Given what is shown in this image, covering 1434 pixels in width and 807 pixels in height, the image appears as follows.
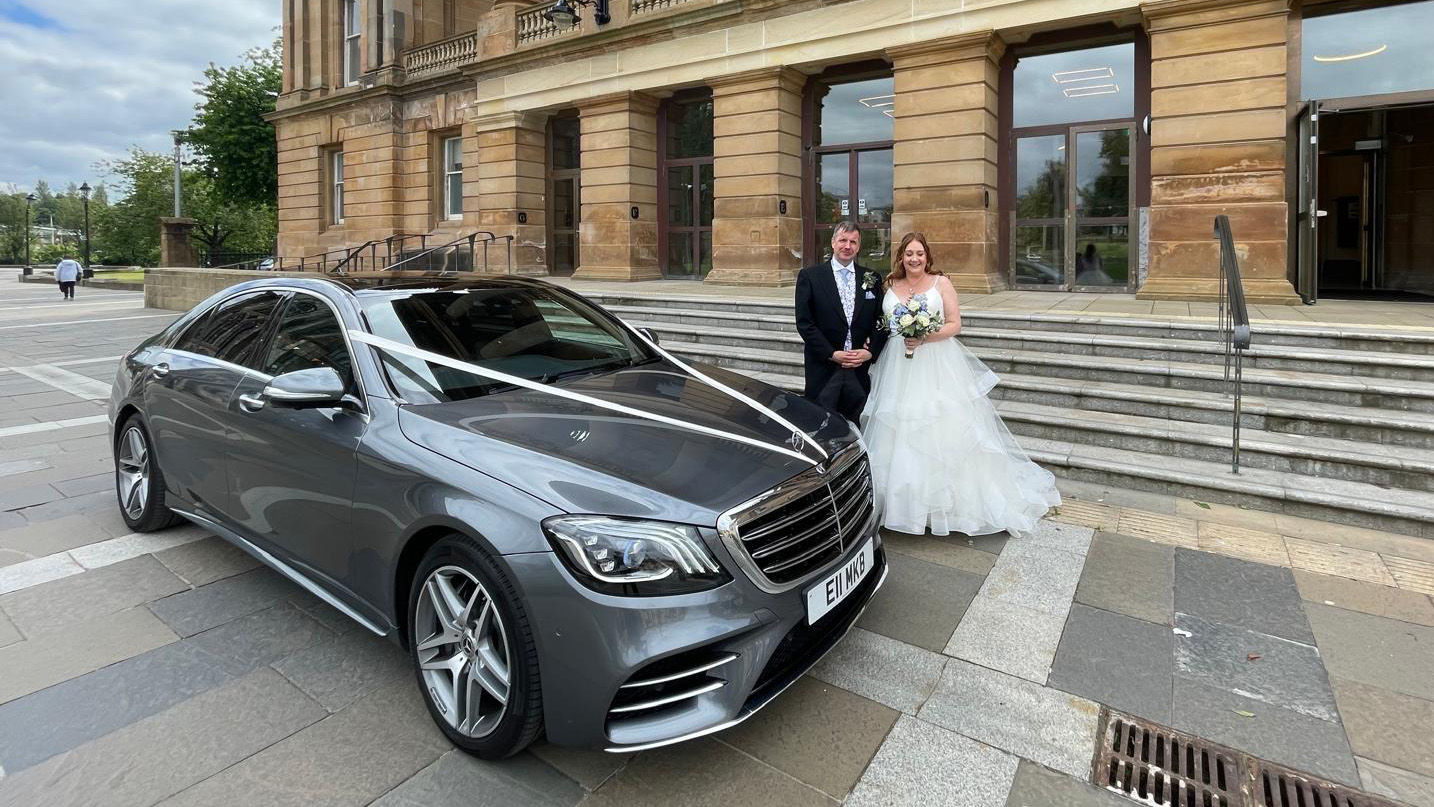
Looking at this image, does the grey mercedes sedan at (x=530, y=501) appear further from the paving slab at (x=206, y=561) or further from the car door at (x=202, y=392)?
the paving slab at (x=206, y=561)

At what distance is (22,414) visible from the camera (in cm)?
851

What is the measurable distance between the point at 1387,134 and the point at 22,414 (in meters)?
20.9

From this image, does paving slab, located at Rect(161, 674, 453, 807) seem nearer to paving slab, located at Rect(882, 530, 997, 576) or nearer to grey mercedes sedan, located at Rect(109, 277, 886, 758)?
grey mercedes sedan, located at Rect(109, 277, 886, 758)

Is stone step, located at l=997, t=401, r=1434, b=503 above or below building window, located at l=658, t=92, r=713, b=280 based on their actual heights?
below

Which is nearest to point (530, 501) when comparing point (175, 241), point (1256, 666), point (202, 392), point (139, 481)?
point (202, 392)

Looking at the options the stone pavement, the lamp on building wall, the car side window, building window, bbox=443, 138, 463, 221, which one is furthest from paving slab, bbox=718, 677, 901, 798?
building window, bbox=443, 138, 463, 221

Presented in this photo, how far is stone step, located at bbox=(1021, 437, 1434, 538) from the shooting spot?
479cm

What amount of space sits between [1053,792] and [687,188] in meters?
15.7

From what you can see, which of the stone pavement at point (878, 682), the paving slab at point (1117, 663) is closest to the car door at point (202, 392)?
the stone pavement at point (878, 682)

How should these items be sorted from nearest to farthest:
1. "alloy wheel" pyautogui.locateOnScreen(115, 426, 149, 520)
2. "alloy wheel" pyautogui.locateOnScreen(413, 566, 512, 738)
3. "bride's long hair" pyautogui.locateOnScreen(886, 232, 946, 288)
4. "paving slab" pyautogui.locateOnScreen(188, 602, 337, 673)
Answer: "alloy wheel" pyautogui.locateOnScreen(413, 566, 512, 738) → "paving slab" pyautogui.locateOnScreen(188, 602, 337, 673) → "alloy wheel" pyautogui.locateOnScreen(115, 426, 149, 520) → "bride's long hair" pyautogui.locateOnScreen(886, 232, 946, 288)

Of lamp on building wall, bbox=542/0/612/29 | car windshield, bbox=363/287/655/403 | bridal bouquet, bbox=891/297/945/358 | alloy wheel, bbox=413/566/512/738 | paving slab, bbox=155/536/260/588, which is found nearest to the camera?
alloy wheel, bbox=413/566/512/738

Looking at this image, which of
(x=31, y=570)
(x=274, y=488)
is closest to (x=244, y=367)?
(x=274, y=488)

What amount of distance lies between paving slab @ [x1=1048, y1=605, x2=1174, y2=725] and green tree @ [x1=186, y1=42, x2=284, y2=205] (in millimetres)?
33087

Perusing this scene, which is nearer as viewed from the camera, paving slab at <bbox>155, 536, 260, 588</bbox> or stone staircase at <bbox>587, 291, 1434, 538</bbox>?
paving slab at <bbox>155, 536, 260, 588</bbox>
